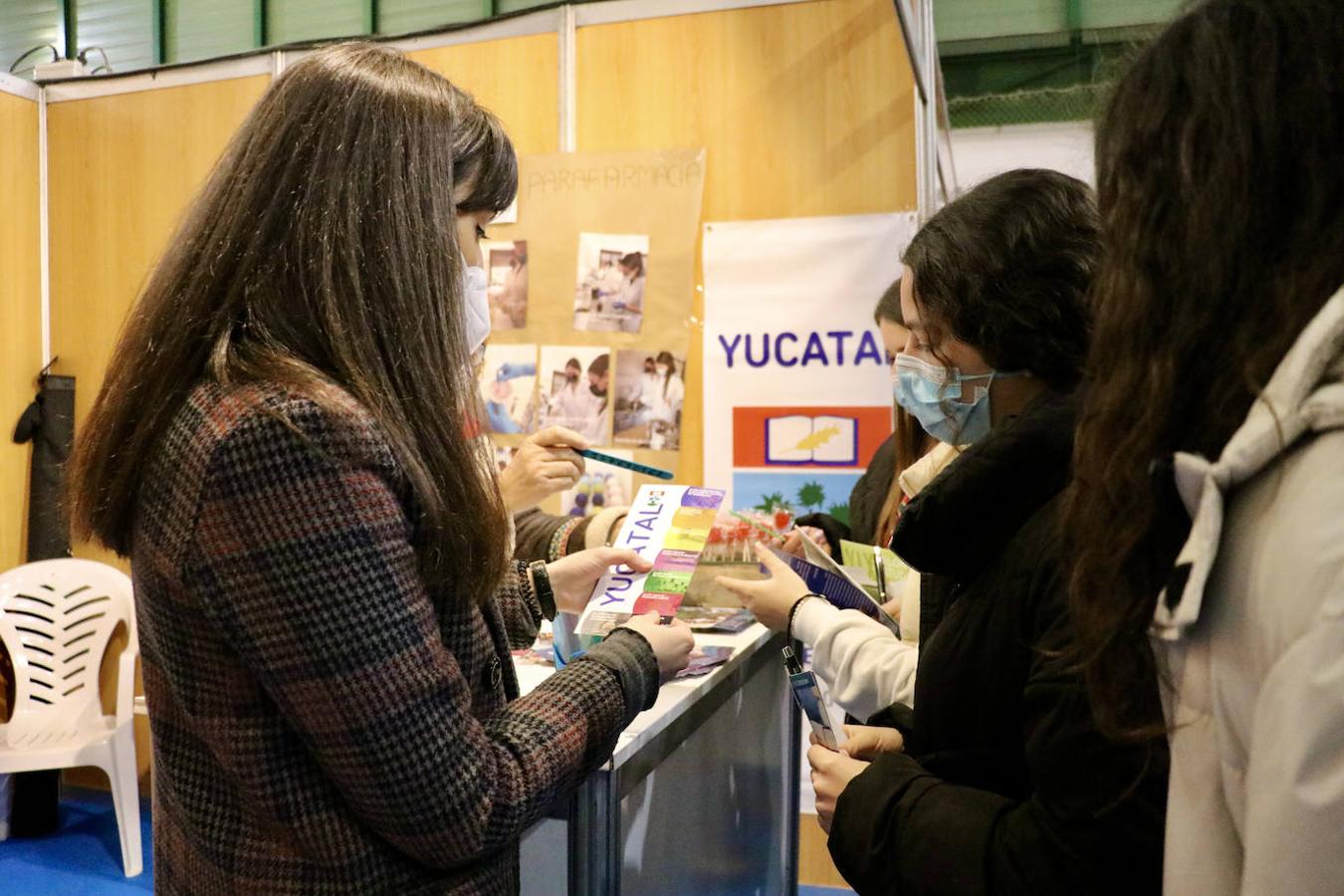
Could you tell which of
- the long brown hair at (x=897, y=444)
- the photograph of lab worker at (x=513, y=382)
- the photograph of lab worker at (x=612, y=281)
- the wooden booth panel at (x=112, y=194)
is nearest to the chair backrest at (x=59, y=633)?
the wooden booth panel at (x=112, y=194)

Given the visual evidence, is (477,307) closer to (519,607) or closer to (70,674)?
(519,607)

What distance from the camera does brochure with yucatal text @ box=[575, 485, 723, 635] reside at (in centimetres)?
148

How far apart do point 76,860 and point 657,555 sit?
2842 mm

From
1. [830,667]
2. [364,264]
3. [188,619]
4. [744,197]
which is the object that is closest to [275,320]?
[364,264]

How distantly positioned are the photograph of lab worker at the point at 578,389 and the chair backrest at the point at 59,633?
63.5 inches

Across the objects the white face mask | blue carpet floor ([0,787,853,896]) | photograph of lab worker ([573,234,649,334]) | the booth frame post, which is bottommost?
blue carpet floor ([0,787,853,896])

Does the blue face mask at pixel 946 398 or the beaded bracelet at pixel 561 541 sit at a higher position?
the blue face mask at pixel 946 398

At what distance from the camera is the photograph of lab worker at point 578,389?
3461mm

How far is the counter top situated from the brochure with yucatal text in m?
0.13

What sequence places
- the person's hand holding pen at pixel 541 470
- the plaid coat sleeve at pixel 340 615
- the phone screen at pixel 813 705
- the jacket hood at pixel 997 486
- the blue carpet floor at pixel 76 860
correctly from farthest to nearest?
the blue carpet floor at pixel 76 860 → the person's hand holding pen at pixel 541 470 → the phone screen at pixel 813 705 → the jacket hood at pixel 997 486 → the plaid coat sleeve at pixel 340 615

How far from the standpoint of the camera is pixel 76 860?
10.8 feet

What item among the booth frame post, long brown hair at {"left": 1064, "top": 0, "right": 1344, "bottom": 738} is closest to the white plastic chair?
the booth frame post

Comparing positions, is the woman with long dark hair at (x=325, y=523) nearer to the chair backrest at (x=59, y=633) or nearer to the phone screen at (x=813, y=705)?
the phone screen at (x=813, y=705)

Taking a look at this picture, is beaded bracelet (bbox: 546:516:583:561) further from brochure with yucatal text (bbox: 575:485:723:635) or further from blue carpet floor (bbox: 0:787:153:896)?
blue carpet floor (bbox: 0:787:153:896)
